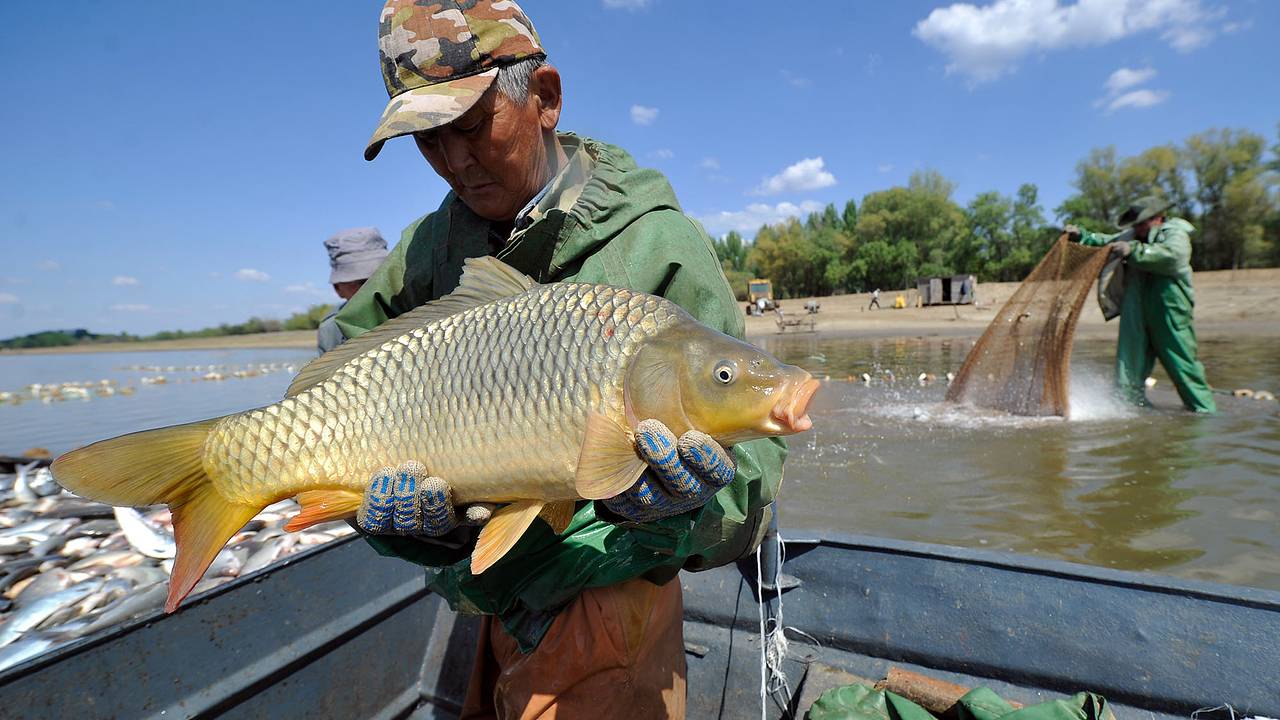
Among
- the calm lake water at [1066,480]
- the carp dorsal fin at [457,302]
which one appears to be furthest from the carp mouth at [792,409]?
the calm lake water at [1066,480]

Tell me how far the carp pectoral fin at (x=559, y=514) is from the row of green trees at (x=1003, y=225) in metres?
53.0

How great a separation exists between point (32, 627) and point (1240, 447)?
33.9 feet

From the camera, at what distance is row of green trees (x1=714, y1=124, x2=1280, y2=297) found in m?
43.2

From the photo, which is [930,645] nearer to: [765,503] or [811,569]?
[811,569]

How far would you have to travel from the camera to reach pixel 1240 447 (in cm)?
686

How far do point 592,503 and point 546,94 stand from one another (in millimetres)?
1162

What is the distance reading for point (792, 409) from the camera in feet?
4.17

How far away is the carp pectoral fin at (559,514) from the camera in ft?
4.92

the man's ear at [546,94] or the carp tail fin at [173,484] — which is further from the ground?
the man's ear at [546,94]

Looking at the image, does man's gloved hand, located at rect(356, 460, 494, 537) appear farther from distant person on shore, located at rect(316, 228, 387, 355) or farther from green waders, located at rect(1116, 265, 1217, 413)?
green waders, located at rect(1116, 265, 1217, 413)

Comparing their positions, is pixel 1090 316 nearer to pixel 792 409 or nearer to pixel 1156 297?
pixel 1156 297

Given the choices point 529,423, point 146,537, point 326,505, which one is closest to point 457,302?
point 529,423

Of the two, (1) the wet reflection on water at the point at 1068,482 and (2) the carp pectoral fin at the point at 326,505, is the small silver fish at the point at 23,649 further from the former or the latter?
(1) the wet reflection on water at the point at 1068,482

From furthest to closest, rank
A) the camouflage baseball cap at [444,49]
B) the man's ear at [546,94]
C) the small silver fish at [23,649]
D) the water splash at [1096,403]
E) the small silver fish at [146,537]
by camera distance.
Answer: the water splash at [1096,403]
the small silver fish at [146,537]
the small silver fish at [23,649]
the man's ear at [546,94]
the camouflage baseball cap at [444,49]
